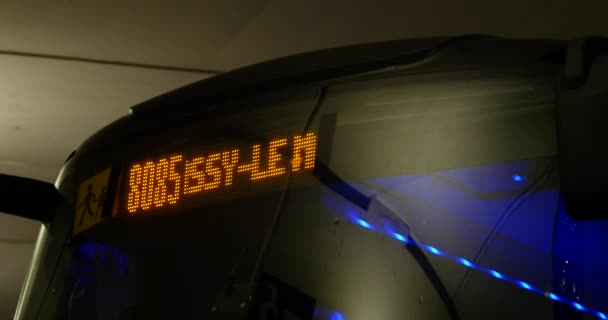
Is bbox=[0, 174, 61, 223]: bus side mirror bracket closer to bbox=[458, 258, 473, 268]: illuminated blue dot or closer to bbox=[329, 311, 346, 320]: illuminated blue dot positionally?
bbox=[329, 311, 346, 320]: illuminated blue dot

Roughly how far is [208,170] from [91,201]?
0.45 meters

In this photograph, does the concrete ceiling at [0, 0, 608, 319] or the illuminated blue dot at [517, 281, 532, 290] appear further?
the concrete ceiling at [0, 0, 608, 319]

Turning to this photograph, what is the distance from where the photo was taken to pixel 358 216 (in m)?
2.08

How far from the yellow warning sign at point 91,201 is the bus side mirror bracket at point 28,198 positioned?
0.13m

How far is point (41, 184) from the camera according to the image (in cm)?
273

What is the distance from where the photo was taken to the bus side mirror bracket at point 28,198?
2.69m

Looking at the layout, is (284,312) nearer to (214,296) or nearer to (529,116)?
(214,296)

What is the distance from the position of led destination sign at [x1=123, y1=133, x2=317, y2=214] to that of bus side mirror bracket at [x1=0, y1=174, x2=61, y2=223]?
391 mm

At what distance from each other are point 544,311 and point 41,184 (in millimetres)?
1544

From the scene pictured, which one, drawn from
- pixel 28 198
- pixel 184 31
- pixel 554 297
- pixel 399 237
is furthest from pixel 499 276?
pixel 184 31

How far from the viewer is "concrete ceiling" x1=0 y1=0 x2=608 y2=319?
452cm

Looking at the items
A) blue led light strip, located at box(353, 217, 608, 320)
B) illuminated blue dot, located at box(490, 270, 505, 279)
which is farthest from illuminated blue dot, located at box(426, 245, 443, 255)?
illuminated blue dot, located at box(490, 270, 505, 279)

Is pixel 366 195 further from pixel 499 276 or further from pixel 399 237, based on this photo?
pixel 499 276

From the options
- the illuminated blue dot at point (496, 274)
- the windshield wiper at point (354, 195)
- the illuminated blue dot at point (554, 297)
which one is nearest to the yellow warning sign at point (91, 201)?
the windshield wiper at point (354, 195)
